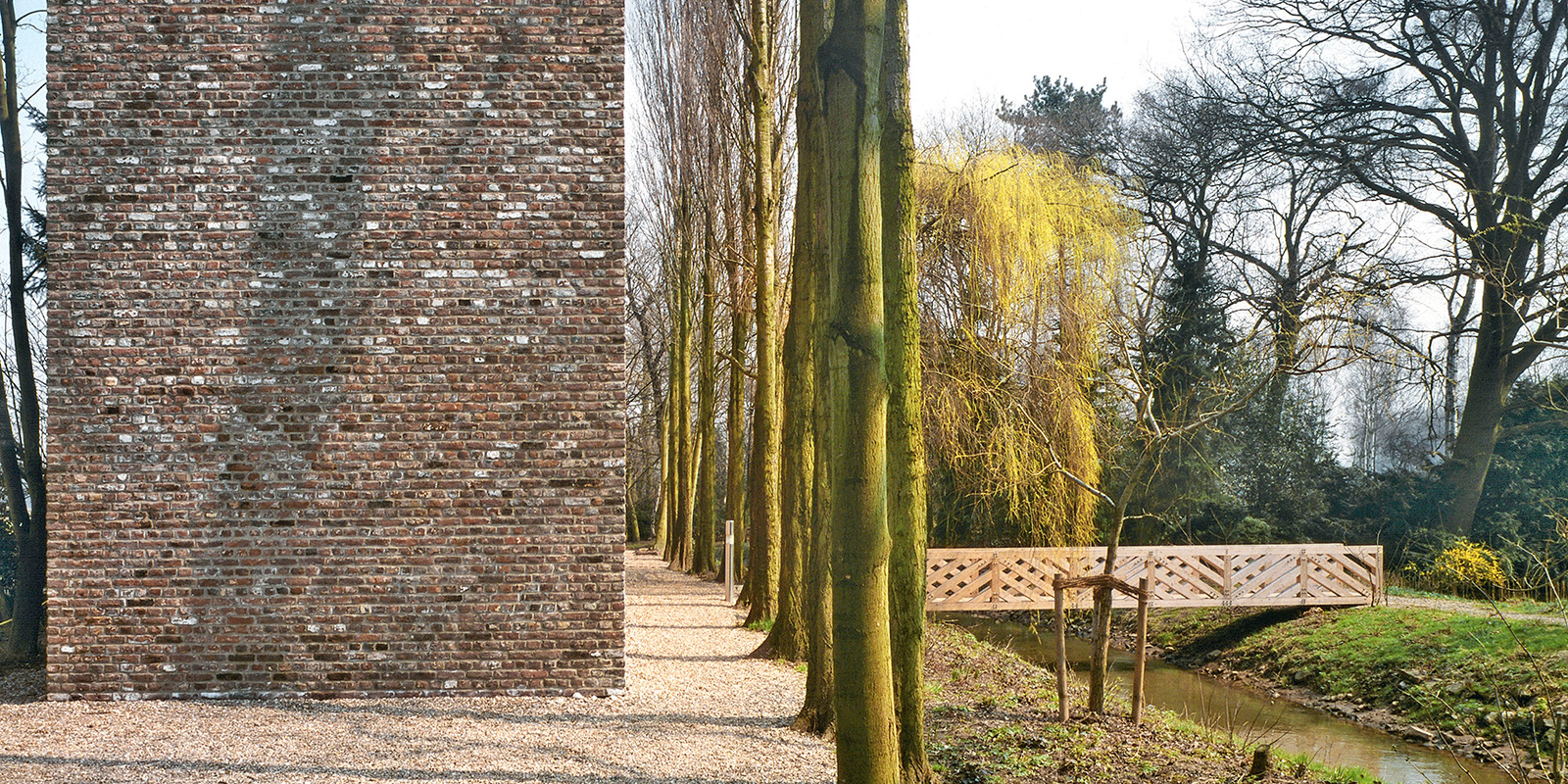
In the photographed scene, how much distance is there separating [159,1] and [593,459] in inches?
177

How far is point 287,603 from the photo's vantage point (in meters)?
7.06

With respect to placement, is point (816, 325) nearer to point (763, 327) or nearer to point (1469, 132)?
point (763, 327)

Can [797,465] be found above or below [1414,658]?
above

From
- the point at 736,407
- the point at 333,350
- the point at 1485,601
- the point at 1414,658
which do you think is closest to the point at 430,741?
the point at 333,350

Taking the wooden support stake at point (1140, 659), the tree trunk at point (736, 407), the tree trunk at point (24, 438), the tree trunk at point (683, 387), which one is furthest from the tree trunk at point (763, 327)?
the tree trunk at point (24, 438)

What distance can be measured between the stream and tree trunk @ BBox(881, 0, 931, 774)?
291cm

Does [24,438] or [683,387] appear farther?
[683,387]

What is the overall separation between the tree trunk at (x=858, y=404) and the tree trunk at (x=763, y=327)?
649 cm

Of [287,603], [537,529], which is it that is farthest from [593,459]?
[287,603]

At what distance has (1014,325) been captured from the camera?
1358 centimetres

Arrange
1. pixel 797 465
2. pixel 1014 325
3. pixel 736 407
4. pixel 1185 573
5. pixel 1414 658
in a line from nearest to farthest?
pixel 797 465 < pixel 1414 658 < pixel 1014 325 < pixel 1185 573 < pixel 736 407

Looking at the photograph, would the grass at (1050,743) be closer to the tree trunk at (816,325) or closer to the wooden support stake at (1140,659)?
the wooden support stake at (1140,659)

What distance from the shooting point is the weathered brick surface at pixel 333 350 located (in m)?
7.03

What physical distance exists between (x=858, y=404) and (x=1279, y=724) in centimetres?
834
